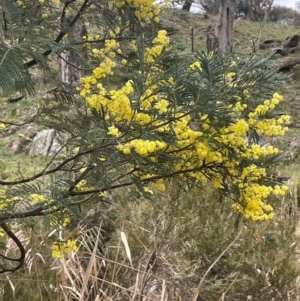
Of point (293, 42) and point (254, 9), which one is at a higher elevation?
point (254, 9)

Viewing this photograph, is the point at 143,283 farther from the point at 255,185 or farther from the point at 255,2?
the point at 255,2

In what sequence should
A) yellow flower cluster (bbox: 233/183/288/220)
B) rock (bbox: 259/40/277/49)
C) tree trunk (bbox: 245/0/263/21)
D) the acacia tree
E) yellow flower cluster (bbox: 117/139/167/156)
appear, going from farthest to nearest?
tree trunk (bbox: 245/0/263/21), rock (bbox: 259/40/277/49), yellow flower cluster (bbox: 233/183/288/220), the acacia tree, yellow flower cluster (bbox: 117/139/167/156)

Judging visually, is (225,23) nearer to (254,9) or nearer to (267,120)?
(254,9)

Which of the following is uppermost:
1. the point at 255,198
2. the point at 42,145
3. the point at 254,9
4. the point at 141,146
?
the point at 254,9

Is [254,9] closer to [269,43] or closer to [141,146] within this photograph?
[269,43]

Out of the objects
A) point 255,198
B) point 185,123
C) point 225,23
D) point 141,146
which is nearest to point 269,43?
point 225,23

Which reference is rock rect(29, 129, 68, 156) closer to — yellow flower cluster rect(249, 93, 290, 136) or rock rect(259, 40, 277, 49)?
yellow flower cluster rect(249, 93, 290, 136)

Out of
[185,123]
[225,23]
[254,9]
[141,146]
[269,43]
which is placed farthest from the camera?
[254,9]

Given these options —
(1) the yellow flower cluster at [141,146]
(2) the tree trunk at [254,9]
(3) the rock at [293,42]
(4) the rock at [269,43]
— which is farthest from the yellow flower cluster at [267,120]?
(2) the tree trunk at [254,9]

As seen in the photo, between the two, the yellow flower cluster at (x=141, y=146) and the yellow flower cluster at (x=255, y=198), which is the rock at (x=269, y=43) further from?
the yellow flower cluster at (x=141, y=146)

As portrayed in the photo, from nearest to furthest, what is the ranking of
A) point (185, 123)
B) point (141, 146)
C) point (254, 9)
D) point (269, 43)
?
point (141, 146), point (185, 123), point (269, 43), point (254, 9)

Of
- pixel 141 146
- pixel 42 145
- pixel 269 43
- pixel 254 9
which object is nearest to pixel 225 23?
pixel 269 43

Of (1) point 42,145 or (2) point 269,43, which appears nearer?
(1) point 42,145

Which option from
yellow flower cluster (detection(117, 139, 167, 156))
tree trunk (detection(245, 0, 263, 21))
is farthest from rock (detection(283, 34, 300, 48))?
yellow flower cluster (detection(117, 139, 167, 156))
